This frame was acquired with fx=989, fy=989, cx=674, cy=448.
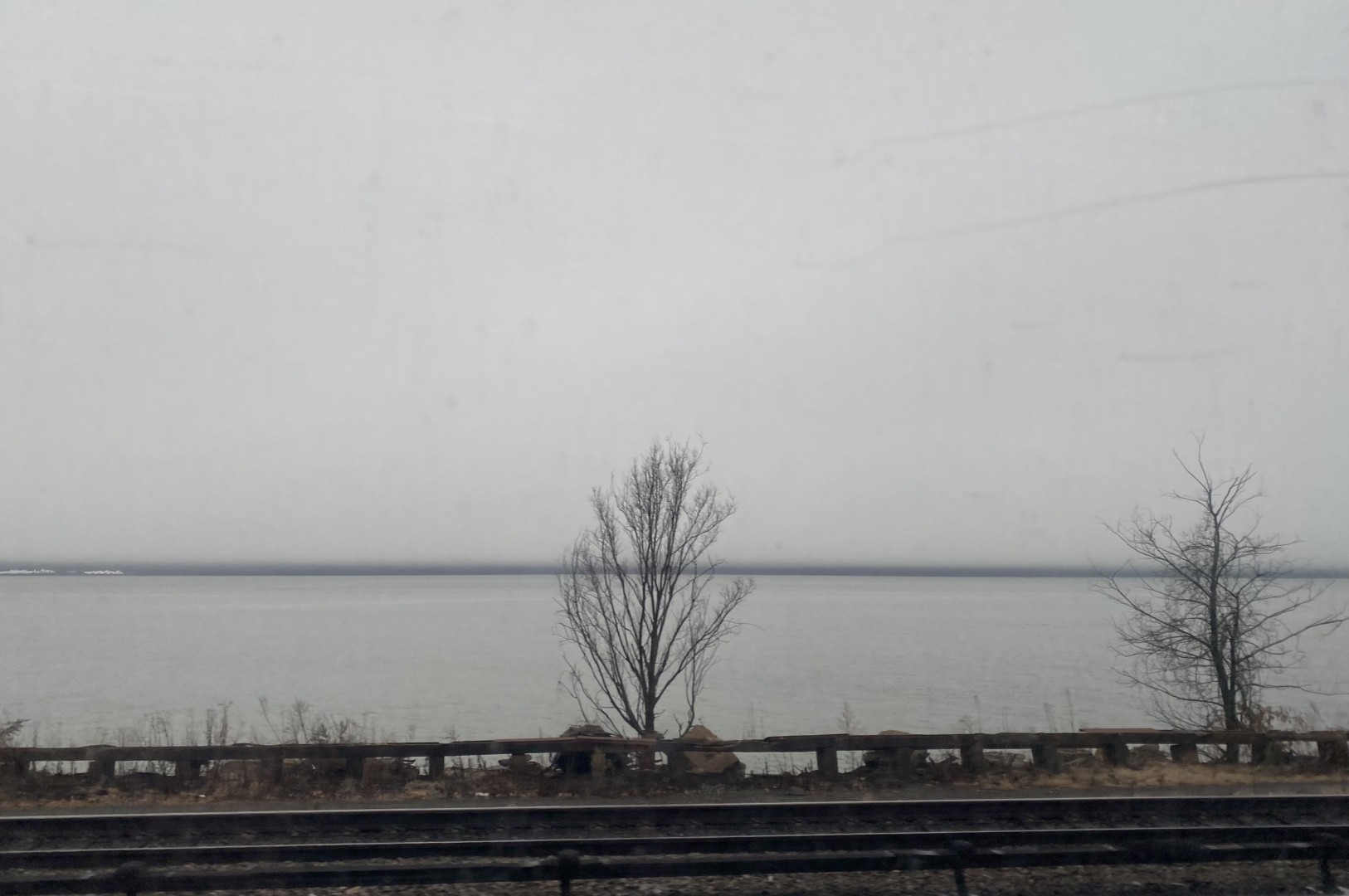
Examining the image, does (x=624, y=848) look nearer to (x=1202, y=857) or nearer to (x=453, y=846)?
(x=453, y=846)

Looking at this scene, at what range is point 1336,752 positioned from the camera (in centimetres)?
1338

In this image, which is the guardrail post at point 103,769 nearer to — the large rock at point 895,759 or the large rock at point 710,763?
the large rock at point 710,763

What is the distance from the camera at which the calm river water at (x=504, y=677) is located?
97.1 ft

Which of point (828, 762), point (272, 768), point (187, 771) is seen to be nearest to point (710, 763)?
point (828, 762)

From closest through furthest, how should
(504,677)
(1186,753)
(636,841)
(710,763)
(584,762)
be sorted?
(636,841) < (584,762) < (710,763) < (1186,753) < (504,677)

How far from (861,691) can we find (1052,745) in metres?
25.4

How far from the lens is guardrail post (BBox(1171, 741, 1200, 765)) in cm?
1366

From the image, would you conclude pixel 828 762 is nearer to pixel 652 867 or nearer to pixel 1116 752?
pixel 1116 752

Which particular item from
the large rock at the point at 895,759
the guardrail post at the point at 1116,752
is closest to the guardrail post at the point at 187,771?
the large rock at the point at 895,759

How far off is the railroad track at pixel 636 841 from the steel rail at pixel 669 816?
17mm

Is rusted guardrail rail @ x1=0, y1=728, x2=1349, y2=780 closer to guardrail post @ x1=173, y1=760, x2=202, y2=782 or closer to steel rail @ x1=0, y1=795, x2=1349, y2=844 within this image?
guardrail post @ x1=173, y1=760, x2=202, y2=782

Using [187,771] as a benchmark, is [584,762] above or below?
below

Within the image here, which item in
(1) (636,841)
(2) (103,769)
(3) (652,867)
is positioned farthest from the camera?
(2) (103,769)

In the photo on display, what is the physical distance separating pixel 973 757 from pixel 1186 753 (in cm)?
338
